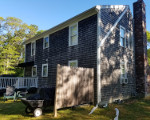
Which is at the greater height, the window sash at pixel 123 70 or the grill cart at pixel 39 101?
the window sash at pixel 123 70

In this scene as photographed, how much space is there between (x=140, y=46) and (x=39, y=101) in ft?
31.1

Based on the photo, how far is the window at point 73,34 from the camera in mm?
9548

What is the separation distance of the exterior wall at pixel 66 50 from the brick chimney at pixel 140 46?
17.0ft

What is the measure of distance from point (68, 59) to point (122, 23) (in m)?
5.05

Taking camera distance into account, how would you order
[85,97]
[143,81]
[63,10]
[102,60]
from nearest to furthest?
1. [85,97]
2. [102,60]
3. [143,81]
4. [63,10]

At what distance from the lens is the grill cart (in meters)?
4.97

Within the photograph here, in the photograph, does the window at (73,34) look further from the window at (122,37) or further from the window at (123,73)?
the window at (123,73)

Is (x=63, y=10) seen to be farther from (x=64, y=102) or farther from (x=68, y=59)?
(x=64, y=102)

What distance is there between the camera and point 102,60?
7.91 m

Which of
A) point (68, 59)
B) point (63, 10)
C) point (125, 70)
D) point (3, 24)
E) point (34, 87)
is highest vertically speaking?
point (3, 24)

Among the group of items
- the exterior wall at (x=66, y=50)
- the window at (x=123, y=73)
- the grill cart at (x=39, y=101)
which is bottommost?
the grill cart at (x=39, y=101)

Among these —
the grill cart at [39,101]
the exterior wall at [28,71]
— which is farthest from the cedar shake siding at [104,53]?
the exterior wall at [28,71]

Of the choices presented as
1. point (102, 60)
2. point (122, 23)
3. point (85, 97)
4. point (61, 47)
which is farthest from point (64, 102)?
point (122, 23)

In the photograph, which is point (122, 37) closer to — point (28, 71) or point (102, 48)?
point (102, 48)
